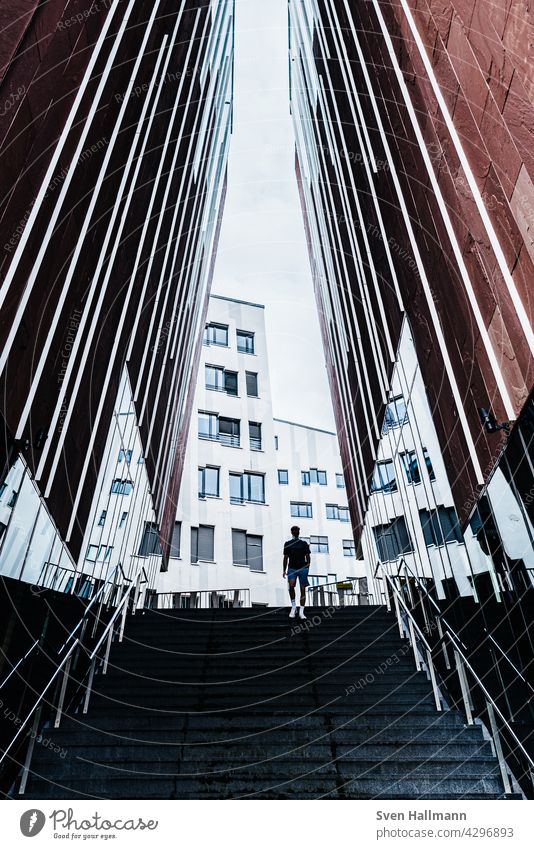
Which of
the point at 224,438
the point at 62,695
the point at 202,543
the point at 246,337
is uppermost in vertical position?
the point at 246,337

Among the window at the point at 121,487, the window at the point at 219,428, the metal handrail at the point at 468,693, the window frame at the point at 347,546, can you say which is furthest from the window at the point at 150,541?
the window frame at the point at 347,546

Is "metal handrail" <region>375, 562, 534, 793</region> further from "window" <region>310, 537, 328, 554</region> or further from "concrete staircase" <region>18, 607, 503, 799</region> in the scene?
"window" <region>310, 537, 328, 554</region>

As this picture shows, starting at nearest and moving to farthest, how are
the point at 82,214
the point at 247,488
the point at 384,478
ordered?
the point at 82,214
the point at 384,478
the point at 247,488

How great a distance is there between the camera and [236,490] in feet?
107

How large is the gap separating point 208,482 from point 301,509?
42.5 feet

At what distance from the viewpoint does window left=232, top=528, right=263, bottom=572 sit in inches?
1214

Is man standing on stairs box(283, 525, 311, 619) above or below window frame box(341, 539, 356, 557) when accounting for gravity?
below

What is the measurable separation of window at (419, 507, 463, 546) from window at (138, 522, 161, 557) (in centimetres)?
976

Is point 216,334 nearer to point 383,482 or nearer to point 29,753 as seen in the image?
point 383,482

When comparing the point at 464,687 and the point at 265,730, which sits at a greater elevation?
the point at 464,687

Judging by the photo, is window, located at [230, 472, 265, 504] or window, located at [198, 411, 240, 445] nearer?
window, located at [230, 472, 265, 504]

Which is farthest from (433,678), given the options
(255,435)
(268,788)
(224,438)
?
(255,435)

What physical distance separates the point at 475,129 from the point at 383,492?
10713mm

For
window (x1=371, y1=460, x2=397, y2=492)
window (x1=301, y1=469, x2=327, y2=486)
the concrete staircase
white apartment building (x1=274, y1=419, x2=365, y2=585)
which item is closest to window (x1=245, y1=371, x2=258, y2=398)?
white apartment building (x1=274, y1=419, x2=365, y2=585)
